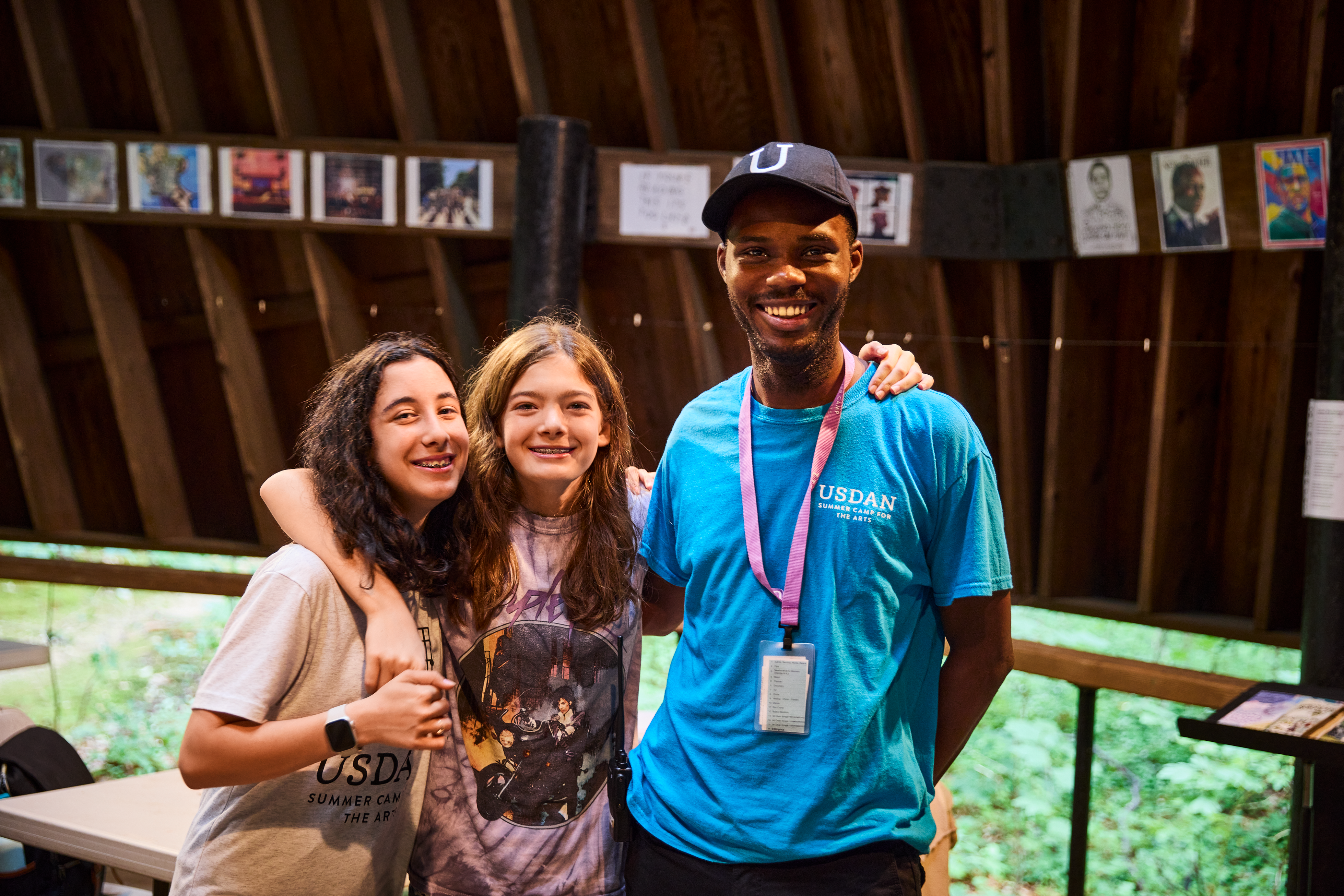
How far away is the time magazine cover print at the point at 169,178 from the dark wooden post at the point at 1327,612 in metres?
3.67

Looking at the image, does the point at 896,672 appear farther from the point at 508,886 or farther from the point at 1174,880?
the point at 1174,880

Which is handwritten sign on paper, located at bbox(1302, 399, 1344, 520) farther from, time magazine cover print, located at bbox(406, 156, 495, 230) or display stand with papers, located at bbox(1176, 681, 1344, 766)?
time magazine cover print, located at bbox(406, 156, 495, 230)

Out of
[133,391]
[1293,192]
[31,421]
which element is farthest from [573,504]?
[31,421]

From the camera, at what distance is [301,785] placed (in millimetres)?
1552

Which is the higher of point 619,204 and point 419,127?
point 419,127

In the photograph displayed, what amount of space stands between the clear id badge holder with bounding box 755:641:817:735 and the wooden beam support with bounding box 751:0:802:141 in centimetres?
267

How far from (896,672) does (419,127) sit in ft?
10.5

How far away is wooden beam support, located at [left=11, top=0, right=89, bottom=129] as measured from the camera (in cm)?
400

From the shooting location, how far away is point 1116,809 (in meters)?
4.02

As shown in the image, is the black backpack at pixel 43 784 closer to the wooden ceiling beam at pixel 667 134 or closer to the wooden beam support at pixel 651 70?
the wooden ceiling beam at pixel 667 134

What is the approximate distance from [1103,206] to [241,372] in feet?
11.0

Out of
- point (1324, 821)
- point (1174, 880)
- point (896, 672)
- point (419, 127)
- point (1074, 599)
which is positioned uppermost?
point (419, 127)

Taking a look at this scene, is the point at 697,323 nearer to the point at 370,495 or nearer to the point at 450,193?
the point at 450,193

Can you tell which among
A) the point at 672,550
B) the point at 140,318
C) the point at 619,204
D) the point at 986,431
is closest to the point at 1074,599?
the point at 986,431
